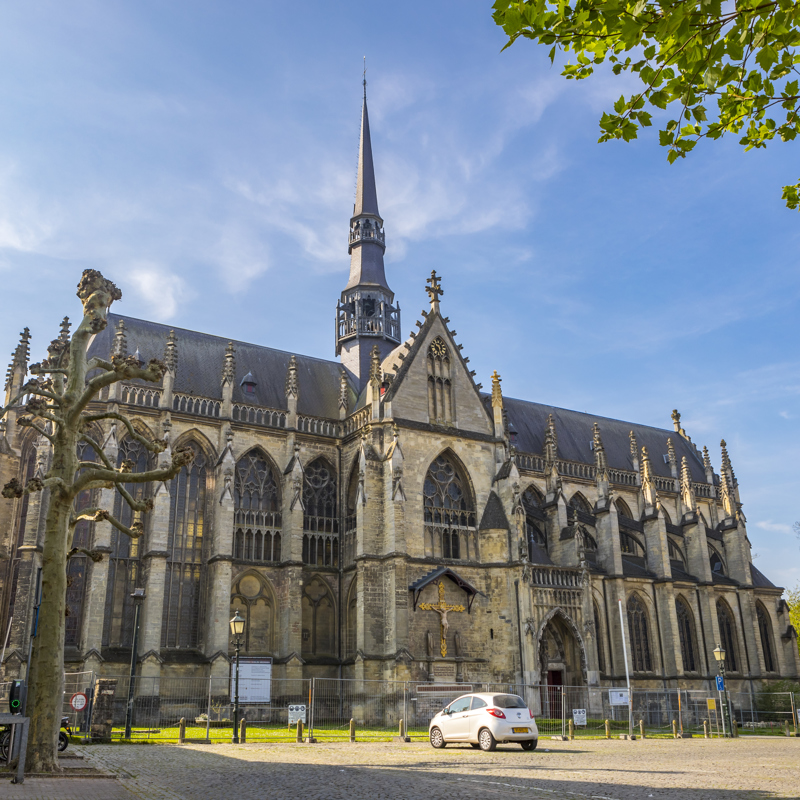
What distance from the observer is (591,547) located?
42.7 m

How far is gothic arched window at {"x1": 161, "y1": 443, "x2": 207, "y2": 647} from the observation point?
1259 inches

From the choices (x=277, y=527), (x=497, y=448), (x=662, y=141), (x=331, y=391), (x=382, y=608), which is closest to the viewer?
(x=662, y=141)

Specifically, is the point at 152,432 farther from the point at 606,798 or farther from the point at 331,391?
the point at 606,798

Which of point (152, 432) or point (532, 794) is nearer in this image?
point (532, 794)

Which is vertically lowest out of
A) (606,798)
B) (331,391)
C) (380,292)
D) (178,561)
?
(606,798)

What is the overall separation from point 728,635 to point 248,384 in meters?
29.8

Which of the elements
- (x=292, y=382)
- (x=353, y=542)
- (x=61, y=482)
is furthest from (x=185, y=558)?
(x=61, y=482)

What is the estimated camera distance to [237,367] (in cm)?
3906

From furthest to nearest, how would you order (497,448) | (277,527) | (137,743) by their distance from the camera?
(497,448) → (277,527) → (137,743)

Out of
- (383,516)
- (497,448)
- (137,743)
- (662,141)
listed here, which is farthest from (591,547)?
(662,141)

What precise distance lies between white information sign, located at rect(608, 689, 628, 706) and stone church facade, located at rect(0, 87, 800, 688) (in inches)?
37.6

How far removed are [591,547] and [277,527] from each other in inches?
691

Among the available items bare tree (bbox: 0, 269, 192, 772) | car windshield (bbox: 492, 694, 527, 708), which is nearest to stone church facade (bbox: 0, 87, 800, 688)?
car windshield (bbox: 492, 694, 527, 708)

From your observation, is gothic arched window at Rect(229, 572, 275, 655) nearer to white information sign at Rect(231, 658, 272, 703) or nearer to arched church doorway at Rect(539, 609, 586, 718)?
white information sign at Rect(231, 658, 272, 703)
